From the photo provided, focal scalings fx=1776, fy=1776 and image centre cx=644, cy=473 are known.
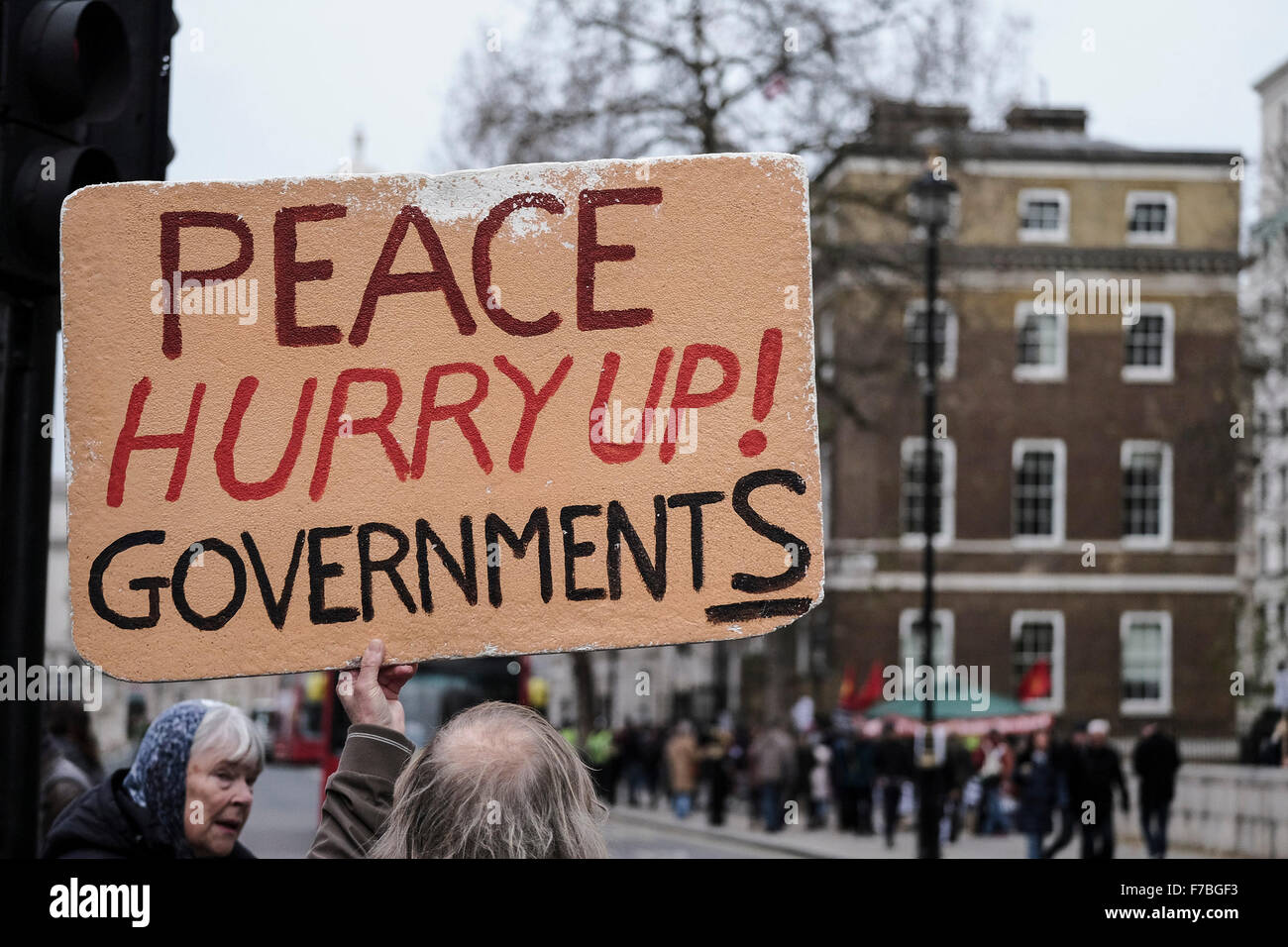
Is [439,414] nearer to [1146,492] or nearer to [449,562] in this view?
[449,562]

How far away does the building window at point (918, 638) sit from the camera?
41.8 metres

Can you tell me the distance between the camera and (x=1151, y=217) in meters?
44.3

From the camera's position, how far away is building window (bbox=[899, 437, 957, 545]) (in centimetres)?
4219

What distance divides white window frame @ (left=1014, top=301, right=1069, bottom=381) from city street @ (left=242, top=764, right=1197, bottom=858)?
16.2m

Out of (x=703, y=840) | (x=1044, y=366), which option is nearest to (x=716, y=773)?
(x=703, y=840)

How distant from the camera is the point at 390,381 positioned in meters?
2.78

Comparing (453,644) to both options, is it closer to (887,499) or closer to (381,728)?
(381,728)

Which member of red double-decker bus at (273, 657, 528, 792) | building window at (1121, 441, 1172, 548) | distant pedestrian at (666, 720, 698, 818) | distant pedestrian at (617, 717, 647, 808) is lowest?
distant pedestrian at (617, 717, 647, 808)

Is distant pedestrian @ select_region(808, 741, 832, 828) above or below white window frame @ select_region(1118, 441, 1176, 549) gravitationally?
below

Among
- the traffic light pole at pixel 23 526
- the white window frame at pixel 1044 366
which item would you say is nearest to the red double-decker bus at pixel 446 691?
the traffic light pole at pixel 23 526

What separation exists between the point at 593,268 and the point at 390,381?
1.19 feet

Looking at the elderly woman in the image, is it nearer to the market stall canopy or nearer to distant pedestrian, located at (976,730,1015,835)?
distant pedestrian, located at (976,730,1015,835)

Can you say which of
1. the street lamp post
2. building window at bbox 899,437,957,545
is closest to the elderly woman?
the street lamp post
